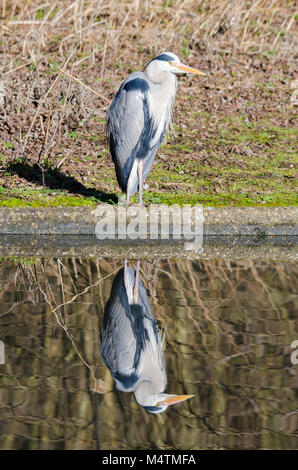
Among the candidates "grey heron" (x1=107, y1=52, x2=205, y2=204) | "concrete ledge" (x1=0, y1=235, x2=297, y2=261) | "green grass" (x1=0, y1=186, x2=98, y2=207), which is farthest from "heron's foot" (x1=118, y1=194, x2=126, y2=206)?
"concrete ledge" (x1=0, y1=235, x2=297, y2=261)

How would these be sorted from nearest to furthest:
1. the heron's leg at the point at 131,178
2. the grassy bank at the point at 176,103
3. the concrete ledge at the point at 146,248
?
the concrete ledge at the point at 146,248 < the heron's leg at the point at 131,178 < the grassy bank at the point at 176,103

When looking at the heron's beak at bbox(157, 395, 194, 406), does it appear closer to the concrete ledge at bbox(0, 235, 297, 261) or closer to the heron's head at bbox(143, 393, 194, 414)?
the heron's head at bbox(143, 393, 194, 414)

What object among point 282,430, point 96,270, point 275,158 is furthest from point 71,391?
point 275,158

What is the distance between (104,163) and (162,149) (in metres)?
0.93

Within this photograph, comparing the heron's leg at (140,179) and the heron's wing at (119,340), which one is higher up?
the heron's leg at (140,179)

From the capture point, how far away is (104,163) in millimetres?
9602

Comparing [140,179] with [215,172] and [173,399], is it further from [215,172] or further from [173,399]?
[173,399]

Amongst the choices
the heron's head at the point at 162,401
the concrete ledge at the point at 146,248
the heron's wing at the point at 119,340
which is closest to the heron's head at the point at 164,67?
the concrete ledge at the point at 146,248

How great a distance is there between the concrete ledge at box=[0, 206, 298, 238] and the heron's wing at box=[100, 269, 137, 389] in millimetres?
2172

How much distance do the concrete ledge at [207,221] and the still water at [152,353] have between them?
1.04 meters

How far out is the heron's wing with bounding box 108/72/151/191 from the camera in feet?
24.7

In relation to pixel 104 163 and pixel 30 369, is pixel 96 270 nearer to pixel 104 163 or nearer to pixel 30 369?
pixel 30 369

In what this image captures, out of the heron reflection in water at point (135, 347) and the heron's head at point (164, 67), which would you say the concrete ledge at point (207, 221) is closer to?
the heron's head at point (164, 67)

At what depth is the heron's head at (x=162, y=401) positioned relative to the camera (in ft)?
12.1
